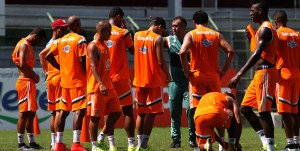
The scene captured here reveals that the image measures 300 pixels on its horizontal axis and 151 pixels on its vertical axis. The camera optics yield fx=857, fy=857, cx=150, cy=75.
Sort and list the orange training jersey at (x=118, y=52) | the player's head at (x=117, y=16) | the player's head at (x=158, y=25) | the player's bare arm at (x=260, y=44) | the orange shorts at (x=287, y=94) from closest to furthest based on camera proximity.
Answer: the player's bare arm at (x=260, y=44), the orange shorts at (x=287, y=94), the orange training jersey at (x=118, y=52), the player's head at (x=158, y=25), the player's head at (x=117, y=16)

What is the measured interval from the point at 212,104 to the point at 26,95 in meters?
5.19

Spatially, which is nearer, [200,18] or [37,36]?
[200,18]

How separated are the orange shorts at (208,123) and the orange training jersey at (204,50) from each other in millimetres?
1399

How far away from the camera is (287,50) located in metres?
15.4

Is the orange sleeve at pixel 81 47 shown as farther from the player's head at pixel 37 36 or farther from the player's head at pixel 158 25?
the player's head at pixel 37 36

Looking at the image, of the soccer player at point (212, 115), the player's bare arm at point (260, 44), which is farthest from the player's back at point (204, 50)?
the player's bare arm at point (260, 44)

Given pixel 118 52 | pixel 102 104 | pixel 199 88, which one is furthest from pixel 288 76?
pixel 102 104

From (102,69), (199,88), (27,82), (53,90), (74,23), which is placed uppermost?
(74,23)


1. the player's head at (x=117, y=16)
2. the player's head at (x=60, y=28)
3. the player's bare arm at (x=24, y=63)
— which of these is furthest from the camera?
the player's bare arm at (x=24, y=63)

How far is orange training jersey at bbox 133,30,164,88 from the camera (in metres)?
15.3

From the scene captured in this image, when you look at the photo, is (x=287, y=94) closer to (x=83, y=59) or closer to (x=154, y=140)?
(x=83, y=59)

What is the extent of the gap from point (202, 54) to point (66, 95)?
2520 millimetres

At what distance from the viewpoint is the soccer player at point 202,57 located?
1459 centimetres

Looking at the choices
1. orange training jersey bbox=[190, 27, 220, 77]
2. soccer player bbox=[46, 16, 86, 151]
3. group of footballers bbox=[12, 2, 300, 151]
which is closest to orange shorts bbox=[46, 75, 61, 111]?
group of footballers bbox=[12, 2, 300, 151]
